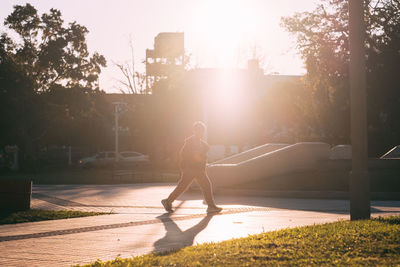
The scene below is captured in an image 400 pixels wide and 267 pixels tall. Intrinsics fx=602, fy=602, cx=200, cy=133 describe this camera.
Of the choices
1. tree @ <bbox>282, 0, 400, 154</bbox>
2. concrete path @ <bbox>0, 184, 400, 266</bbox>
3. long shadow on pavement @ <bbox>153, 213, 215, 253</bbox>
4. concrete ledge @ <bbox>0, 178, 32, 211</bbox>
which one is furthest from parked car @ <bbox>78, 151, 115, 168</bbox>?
long shadow on pavement @ <bbox>153, 213, 215, 253</bbox>

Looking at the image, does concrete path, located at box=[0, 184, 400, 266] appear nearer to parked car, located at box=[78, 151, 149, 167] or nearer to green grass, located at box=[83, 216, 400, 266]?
green grass, located at box=[83, 216, 400, 266]

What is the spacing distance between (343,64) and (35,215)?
2647 centimetres

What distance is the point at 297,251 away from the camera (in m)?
6.01

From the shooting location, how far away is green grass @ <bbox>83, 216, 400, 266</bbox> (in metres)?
5.52

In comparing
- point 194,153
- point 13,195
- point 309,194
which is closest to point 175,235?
point 194,153

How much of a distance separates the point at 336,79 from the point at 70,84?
83.5 ft

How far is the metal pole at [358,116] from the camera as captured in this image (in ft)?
28.4

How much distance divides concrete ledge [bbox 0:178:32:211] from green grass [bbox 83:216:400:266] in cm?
771

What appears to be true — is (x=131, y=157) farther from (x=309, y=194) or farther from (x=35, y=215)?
(x=35, y=215)

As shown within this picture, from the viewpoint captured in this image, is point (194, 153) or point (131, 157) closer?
point (194, 153)

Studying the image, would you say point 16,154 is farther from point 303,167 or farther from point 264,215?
point 264,215

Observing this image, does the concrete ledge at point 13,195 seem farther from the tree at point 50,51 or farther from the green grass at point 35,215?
the tree at point 50,51

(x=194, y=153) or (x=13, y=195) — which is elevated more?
(x=194, y=153)

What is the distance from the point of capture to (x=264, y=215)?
38.4ft
